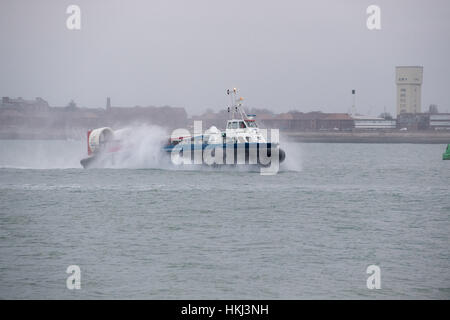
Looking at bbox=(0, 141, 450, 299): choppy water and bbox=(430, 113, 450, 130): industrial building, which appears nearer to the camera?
bbox=(0, 141, 450, 299): choppy water

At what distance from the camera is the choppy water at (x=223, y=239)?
1084cm

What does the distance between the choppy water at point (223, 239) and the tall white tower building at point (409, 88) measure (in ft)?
421

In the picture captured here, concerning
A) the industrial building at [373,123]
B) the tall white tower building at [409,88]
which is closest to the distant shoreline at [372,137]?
the industrial building at [373,123]

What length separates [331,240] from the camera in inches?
581

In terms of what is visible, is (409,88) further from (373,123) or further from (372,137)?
(372,137)

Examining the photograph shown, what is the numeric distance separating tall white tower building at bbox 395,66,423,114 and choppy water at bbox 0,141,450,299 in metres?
128

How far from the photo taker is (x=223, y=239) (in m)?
14.7

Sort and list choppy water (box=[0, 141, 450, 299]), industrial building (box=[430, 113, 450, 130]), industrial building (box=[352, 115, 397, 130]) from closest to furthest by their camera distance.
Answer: choppy water (box=[0, 141, 450, 299]) < industrial building (box=[352, 115, 397, 130]) < industrial building (box=[430, 113, 450, 130])

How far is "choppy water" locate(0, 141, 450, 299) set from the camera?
1084cm

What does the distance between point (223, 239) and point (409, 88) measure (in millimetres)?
143468

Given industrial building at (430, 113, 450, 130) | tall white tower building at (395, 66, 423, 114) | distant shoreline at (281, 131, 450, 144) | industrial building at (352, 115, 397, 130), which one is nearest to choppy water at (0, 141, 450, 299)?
distant shoreline at (281, 131, 450, 144)

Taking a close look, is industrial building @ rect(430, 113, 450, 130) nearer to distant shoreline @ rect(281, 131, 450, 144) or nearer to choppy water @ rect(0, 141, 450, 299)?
distant shoreline @ rect(281, 131, 450, 144)

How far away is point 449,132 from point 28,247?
387 feet

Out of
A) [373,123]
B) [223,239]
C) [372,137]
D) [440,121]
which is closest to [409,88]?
[440,121]
